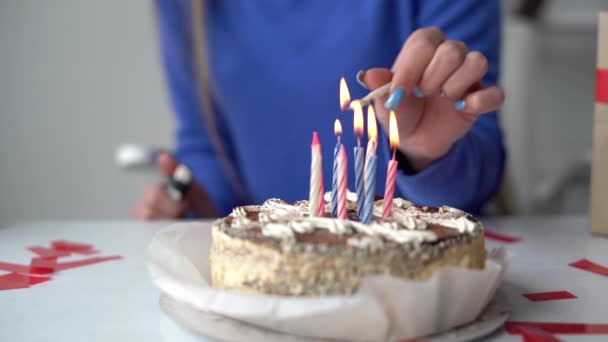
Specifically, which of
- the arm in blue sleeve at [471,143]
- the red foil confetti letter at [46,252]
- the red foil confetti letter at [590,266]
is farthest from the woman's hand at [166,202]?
the red foil confetti letter at [590,266]

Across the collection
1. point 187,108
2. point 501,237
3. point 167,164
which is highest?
point 187,108

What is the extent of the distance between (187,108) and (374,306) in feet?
4.42

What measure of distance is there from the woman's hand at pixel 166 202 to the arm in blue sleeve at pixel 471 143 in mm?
693

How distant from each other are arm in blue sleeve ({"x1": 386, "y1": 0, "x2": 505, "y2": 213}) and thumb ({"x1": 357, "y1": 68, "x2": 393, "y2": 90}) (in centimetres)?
24

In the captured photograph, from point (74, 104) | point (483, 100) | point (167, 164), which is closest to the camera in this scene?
point (483, 100)

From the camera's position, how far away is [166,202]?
1.52 metres

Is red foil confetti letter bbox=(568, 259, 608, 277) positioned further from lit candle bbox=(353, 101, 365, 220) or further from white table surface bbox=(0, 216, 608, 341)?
lit candle bbox=(353, 101, 365, 220)

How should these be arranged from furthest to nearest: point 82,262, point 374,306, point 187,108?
point 187,108 → point 82,262 → point 374,306

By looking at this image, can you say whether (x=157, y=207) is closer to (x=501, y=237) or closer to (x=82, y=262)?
(x=82, y=262)

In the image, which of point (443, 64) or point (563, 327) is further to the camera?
point (443, 64)

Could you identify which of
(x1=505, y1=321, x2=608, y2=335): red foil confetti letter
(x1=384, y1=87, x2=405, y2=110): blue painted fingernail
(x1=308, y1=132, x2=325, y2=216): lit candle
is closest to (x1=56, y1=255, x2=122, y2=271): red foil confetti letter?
(x1=308, y1=132, x2=325, y2=216): lit candle

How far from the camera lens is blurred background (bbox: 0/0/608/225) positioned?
7.79 ft

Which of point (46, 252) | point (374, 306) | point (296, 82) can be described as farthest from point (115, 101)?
point (374, 306)

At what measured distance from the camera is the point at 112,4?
2439 mm
